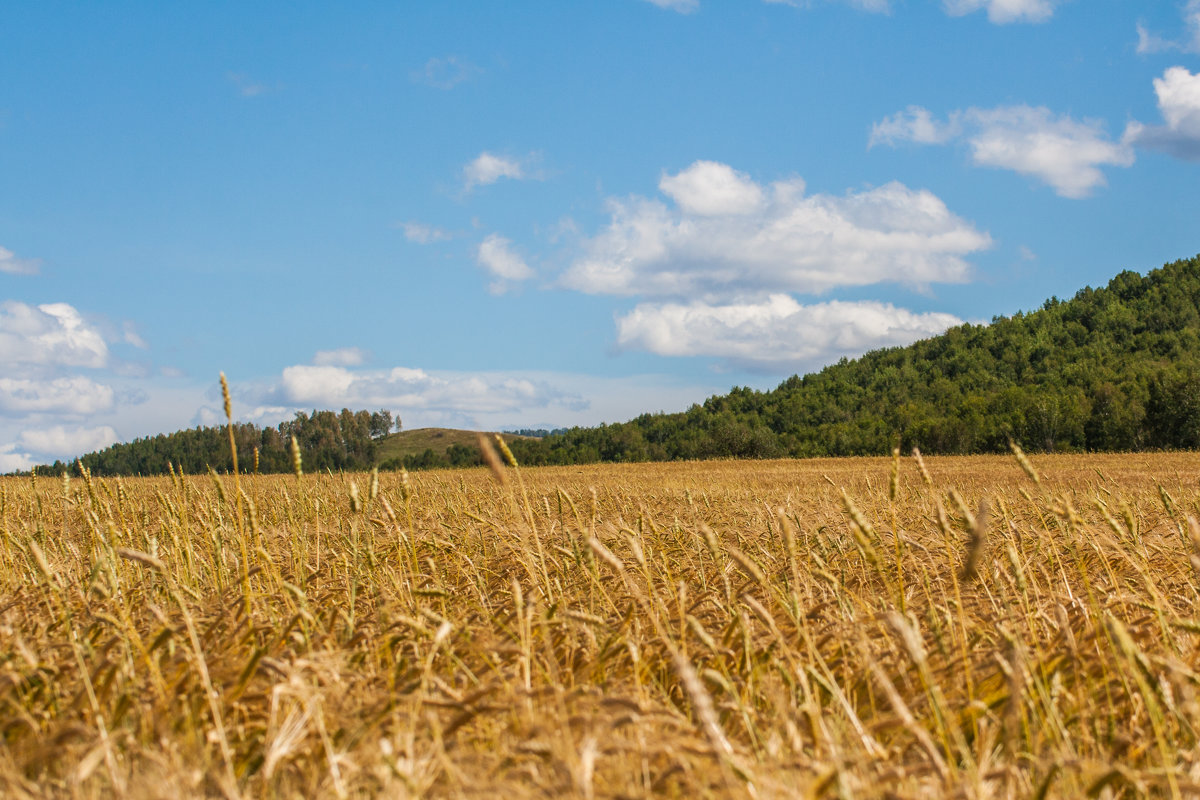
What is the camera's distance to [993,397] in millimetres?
61875

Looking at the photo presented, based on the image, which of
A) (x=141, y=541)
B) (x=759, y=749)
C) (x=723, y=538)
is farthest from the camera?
(x=723, y=538)

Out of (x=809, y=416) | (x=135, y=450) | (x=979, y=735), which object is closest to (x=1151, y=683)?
(x=979, y=735)

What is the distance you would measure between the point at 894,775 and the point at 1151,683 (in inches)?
63.2

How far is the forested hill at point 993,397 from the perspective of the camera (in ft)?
177

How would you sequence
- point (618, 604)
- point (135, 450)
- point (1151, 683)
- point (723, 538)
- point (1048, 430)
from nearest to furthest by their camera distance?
point (1151, 683), point (618, 604), point (723, 538), point (1048, 430), point (135, 450)

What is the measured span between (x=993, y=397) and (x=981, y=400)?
40.8 inches

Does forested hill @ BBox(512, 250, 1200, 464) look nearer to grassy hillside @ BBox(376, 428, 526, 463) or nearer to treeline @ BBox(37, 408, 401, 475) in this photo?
treeline @ BBox(37, 408, 401, 475)

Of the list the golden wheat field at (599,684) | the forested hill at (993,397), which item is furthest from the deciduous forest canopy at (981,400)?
the golden wheat field at (599,684)

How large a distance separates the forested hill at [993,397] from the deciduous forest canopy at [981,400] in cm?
14

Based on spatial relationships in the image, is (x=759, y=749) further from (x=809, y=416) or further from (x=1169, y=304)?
(x=1169, y=304)

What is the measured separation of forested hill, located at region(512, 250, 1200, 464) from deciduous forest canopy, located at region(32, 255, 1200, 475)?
0.44 feet

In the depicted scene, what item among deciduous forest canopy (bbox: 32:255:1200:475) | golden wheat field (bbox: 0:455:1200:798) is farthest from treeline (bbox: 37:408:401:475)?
golden wheat field (bbox: 0:455:1200:798)

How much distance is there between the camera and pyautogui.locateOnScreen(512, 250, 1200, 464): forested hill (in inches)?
2127

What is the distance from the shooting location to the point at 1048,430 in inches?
2159
